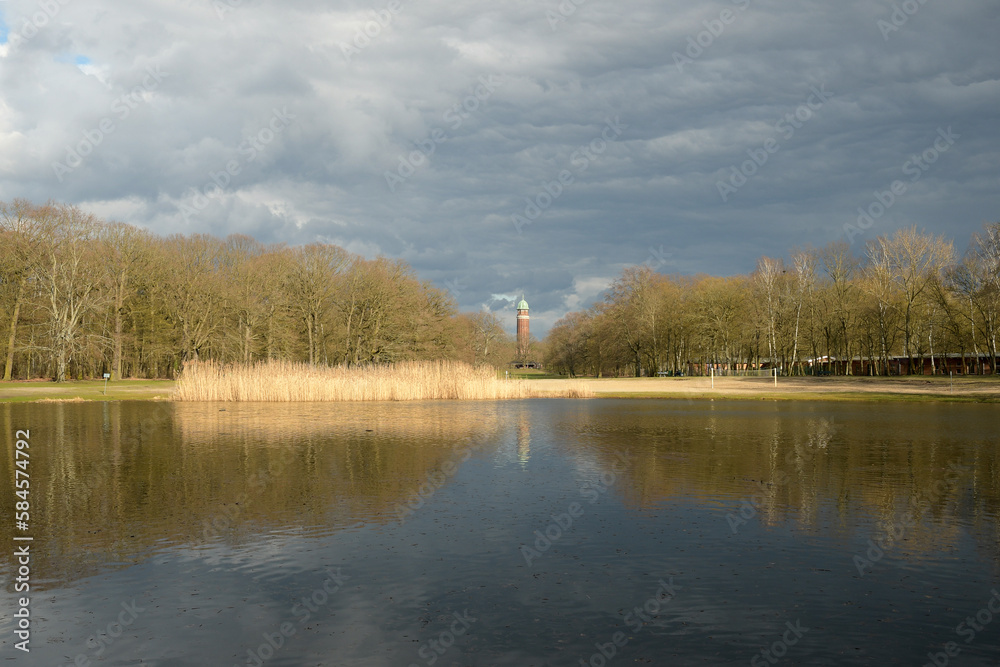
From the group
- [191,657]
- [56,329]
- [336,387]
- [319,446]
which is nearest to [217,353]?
[56,329]

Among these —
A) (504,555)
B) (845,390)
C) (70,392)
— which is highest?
(70,392)

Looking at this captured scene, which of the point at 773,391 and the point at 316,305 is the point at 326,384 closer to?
the point at 316,305

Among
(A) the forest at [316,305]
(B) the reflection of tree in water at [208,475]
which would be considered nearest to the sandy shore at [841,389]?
(A) the forest at [316,305]

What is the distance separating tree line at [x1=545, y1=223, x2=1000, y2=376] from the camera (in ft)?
205

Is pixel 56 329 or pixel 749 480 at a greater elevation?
pixel 56 329

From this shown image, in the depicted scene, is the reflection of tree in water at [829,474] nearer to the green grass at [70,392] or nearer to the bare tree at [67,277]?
the green grass at [70,392]

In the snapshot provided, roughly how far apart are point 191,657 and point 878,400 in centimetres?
4505

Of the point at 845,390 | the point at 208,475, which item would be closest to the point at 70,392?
the point at 208,475

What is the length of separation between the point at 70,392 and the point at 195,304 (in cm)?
1687

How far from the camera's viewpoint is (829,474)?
52.5 ft

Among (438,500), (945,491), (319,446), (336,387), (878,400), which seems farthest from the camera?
(878,400)

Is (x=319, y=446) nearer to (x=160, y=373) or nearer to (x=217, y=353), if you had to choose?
(x=217, y=353)

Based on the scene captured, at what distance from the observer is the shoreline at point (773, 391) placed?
44.0 meters

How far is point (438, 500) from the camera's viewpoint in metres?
13.1
